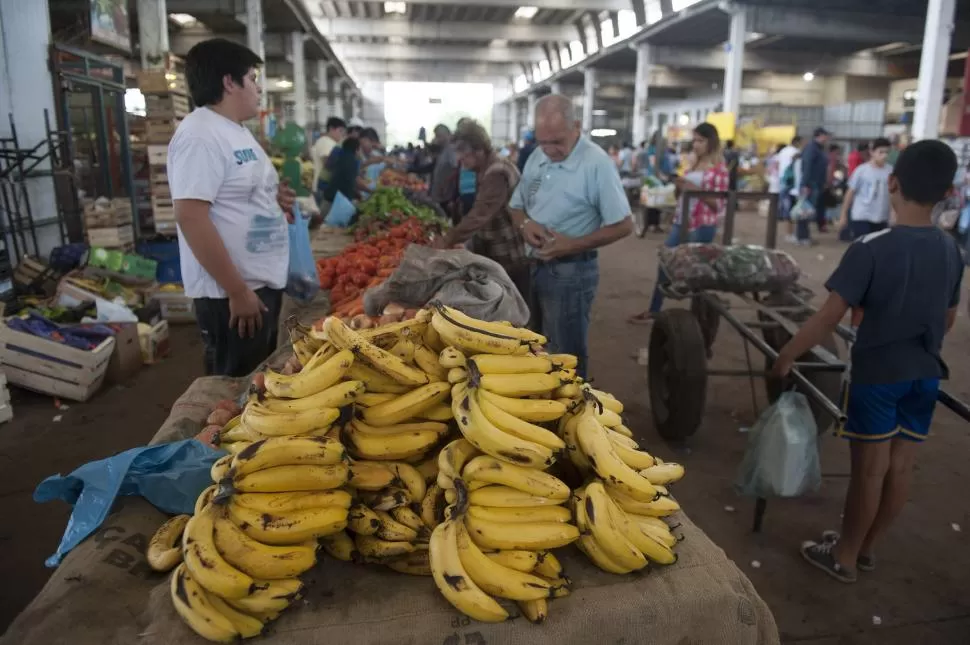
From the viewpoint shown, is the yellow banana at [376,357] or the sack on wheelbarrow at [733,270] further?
the sack on wheelbarrow at [733,270]

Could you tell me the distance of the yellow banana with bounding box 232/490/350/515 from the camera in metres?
1.63

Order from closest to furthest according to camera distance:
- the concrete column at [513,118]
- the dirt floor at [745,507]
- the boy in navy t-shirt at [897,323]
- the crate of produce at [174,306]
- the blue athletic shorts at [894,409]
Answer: the boy in navy t-shirt at [897,323]
the blue athletic shorts at [894,409]
the dirt floor at [745,507]
the crate of produce at [174,306]
the concrete column at [513,118]

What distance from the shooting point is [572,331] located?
4.38 m

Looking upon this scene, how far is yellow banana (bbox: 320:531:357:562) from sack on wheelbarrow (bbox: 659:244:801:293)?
359 centimetres

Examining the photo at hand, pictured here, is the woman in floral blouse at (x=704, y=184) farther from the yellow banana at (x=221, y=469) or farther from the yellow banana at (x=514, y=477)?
the yellow banana at (x=221, y=469)

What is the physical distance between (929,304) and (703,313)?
3.21m

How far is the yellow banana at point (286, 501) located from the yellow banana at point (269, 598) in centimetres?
16

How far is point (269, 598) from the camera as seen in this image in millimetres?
1532

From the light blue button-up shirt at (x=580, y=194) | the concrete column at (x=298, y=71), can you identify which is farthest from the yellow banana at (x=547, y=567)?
the concrete column at (x=298, y=71)

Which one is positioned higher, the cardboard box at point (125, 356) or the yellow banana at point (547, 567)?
the yellow banana at point (547, 567)

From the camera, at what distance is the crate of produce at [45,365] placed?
5191mm

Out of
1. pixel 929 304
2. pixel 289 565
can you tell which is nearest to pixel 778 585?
pixel 929 304

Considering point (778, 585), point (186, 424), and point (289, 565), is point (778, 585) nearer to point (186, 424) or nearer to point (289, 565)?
point (289, 565)

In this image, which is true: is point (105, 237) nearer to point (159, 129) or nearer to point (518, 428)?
point (159, 129)
